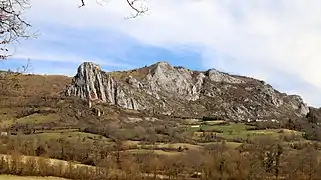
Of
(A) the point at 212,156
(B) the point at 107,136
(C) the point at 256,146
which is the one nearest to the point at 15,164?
(A) the point at 212,156

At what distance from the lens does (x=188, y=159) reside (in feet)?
285

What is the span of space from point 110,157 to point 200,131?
196ft

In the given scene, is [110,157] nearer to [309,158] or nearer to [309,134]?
[309,158]

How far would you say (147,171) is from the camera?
7319cm

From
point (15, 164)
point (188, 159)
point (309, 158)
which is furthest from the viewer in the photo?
point (188, 159)

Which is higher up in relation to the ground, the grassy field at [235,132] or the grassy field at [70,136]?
the grassy field at [235,132]

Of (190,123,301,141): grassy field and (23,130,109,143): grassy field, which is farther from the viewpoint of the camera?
(190,123,301,141): grassy field

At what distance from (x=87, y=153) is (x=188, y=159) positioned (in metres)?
17.1

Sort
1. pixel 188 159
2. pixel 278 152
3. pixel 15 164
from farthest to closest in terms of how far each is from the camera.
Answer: pixel 188 159, pixel 278 152, pixel 15 164

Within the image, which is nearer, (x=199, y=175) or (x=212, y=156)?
(x=199, y=175)

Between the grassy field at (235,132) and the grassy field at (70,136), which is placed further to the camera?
the grassy field at (235,132)

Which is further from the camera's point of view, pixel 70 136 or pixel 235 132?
pixel 235 132

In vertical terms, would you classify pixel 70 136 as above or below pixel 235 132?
below

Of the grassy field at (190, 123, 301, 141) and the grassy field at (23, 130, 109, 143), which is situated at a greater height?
the grassy field at (190, 123, 301, 141)
